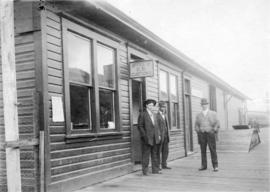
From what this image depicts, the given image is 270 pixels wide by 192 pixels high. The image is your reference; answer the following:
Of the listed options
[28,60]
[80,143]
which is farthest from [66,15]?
[80,143]

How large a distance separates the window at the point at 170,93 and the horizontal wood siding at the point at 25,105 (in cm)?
594

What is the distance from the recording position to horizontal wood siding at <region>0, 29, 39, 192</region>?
572cm

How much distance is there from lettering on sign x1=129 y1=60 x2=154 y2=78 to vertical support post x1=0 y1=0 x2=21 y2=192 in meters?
4.48

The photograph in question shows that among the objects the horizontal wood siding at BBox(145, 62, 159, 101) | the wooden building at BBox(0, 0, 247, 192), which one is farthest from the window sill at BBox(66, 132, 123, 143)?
the horizontal wood siding at BBox(145, 62, 159, 101)

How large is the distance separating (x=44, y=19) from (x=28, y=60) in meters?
0.74

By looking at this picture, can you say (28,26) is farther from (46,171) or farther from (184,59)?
(184,59)

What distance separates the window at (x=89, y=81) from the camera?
6590 millimetres

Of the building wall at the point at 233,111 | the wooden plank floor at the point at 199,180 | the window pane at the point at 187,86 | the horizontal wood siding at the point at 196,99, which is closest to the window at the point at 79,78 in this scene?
the wooden plank floor at the point at 199,180

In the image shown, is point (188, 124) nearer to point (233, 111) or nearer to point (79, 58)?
point (79, 58)

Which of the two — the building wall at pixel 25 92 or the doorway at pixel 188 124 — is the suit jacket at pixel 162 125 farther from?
the doorway at pixel 188 124

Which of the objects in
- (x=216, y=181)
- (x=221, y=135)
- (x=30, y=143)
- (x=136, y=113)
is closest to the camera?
(x=30, y=143)

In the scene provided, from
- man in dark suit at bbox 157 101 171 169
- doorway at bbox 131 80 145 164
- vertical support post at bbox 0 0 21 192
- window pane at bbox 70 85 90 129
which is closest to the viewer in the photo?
vertical support post at bbox 0 0 21 192

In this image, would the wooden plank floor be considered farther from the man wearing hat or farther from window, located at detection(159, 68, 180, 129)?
window, located at detection(159, 68, 180, 129)

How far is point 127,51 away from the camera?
893 centimetres
